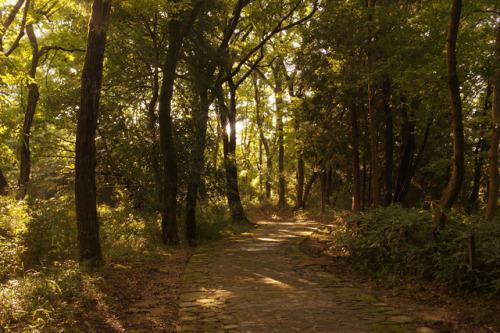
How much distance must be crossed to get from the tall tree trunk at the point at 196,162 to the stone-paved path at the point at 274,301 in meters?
2.76

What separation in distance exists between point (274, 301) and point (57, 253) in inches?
244

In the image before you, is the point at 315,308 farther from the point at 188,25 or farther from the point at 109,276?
the point at 188,25

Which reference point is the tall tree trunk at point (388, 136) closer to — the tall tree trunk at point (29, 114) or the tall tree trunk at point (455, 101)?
the tall tree trunk at point (455, 101)

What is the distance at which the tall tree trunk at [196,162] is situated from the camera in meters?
11.4

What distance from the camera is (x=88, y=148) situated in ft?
23.2

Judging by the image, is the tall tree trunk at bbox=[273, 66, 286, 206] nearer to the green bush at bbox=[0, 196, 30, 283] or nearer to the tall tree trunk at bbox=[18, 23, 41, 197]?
the tall tree trunk at bbox=[18, 23, 41, 197]

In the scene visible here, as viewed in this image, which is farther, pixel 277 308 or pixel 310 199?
pixel 310 199

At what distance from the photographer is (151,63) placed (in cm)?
1215

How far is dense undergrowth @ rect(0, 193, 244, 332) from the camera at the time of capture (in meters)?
4.13

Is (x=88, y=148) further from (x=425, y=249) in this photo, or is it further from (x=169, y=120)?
(x=425, y=249)

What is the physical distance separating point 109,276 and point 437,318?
5.42 m

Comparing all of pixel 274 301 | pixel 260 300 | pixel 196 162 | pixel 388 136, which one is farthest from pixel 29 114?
pixel 388 136

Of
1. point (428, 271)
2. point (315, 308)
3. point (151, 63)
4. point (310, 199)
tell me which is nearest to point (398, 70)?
point (428, 271)

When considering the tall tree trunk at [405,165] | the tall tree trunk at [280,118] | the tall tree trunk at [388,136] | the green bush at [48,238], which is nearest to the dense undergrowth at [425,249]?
the tall tree trunk at [388,136]
